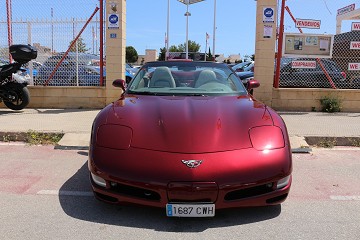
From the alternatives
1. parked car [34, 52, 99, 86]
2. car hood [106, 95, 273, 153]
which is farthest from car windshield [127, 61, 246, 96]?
parked car [34, 52, 99, 86]

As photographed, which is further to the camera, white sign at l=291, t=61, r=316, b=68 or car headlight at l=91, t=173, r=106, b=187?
white sign at l=291, t=61, r=316, b=68

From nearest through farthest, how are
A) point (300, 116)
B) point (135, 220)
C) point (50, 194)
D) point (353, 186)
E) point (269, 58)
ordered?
point (135, 220)
point (50, 194)
point (353, 186)
point (300, 116)
point (269, 58)

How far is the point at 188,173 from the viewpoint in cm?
283

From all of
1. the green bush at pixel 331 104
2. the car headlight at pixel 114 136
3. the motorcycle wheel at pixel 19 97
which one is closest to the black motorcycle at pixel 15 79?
the motorcycle wheel at pixel 19 97

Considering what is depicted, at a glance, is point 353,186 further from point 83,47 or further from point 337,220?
point 83,47

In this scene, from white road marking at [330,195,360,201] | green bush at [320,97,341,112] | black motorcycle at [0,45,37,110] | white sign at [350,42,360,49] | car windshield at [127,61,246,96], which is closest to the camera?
white road marking at [330,195,360,201]

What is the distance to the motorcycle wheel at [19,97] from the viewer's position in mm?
7813

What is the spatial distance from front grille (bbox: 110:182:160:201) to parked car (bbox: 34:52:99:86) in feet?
20.6

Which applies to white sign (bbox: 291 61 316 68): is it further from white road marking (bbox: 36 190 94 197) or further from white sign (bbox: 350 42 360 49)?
white road marking (bbox: 36 190 94 197)

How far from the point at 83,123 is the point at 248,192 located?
4.67 metres

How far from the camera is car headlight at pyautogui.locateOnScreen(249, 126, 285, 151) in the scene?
3.11m

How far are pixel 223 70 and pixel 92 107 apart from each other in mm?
4713

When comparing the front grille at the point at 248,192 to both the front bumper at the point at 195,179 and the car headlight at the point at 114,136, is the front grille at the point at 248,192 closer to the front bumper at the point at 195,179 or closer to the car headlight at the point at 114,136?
the front bumper at the point at 195,179

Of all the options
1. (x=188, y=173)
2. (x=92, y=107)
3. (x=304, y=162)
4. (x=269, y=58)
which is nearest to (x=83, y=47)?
(x=92, y=107)
